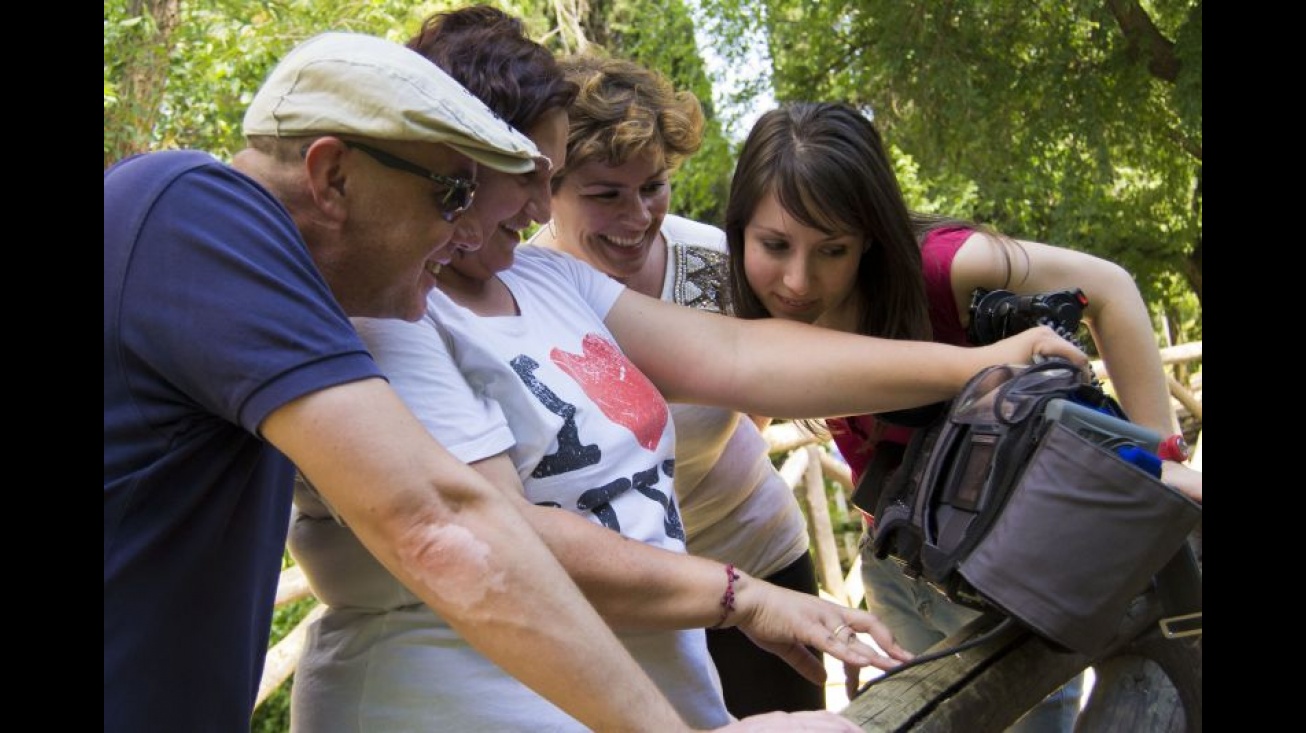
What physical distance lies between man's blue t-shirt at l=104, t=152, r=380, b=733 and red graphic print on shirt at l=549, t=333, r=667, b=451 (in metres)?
0.51

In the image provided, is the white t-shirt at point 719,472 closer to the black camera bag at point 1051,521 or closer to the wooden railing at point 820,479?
the black camera bag at point 1051,521

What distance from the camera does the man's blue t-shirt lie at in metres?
1.15

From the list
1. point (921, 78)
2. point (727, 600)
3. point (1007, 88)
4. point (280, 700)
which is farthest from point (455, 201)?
point (280, 700)

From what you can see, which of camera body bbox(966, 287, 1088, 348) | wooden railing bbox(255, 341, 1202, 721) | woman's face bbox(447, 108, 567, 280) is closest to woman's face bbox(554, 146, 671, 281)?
woman's face bbox(447, 108, 567, 280)

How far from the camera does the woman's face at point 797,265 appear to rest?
7.13 feet

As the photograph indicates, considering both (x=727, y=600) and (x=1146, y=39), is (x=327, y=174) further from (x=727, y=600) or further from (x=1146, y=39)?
(x=1146, y=39)

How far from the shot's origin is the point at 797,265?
2.17 metres

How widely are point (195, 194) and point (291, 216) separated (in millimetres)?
174

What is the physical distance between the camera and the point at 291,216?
4.44 feet

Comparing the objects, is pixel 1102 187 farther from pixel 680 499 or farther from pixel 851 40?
pixel 680 499

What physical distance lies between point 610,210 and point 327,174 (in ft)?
3.43

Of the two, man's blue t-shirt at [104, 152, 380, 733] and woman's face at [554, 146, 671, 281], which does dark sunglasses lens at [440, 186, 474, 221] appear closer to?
man's blue t-shirt at [104, 152, 380, 733]

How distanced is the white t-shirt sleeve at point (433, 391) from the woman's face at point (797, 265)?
31.2 inches
